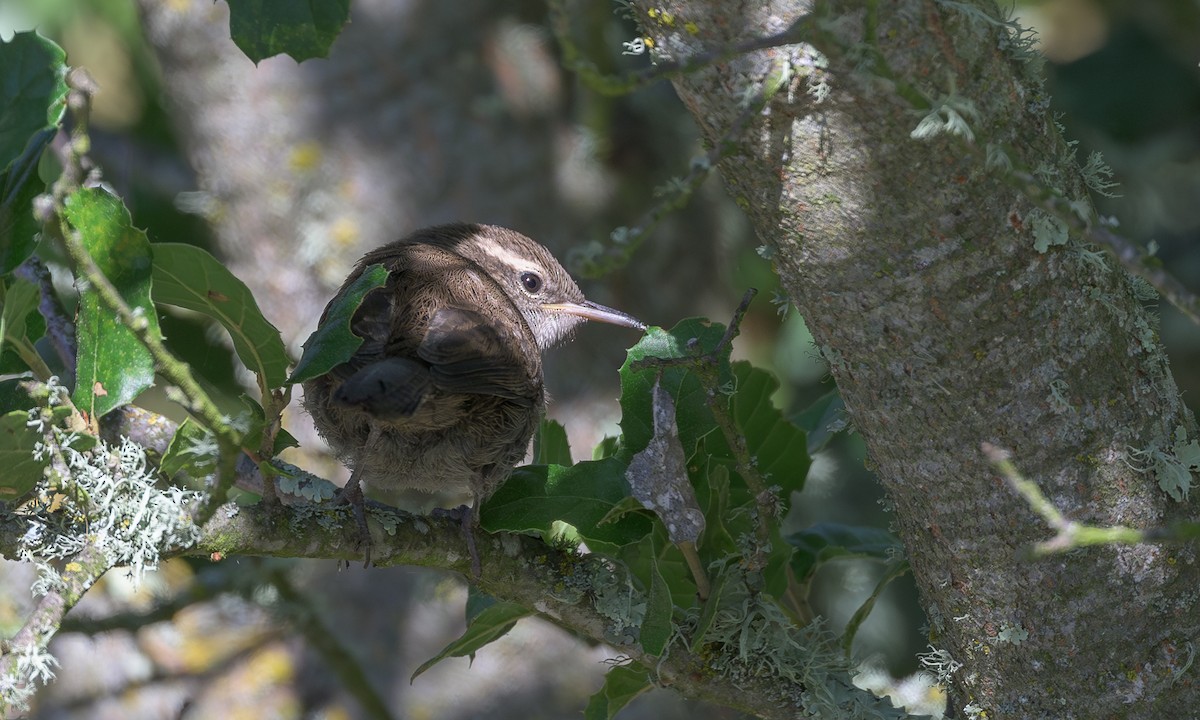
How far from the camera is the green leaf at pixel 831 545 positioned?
2584 mm

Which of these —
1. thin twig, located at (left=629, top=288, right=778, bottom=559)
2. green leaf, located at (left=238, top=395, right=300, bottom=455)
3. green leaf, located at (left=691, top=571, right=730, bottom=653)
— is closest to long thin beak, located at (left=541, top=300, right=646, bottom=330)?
thin twig, located at (left=629, top=288, right=778, bottom=559)

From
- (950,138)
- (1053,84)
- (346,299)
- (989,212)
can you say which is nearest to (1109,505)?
(989,212)

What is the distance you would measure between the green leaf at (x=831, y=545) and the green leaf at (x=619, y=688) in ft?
1.70

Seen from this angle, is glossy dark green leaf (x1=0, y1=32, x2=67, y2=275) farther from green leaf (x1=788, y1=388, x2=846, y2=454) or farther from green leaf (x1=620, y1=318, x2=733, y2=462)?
green leaf (x1=788, y1=388, x2=846, y2=454)

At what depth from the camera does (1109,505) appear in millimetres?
1870

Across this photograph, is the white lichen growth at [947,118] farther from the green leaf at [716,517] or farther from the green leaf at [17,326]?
the green leaf at [17,326]

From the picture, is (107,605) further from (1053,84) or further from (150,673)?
(1053,84)


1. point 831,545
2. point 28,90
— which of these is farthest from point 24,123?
point 831,545

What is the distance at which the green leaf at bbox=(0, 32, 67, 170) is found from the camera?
1.99 metres

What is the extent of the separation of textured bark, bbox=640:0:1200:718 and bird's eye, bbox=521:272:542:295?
5.50 feet

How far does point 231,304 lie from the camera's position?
6.50 feet

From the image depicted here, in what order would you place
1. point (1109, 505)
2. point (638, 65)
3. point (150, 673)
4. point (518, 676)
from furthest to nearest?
point (638, 65) → point (150, 673) → point (518, 676) → point (1109, 505)

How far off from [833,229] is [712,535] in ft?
2.47

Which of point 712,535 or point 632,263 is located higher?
point 712,535
